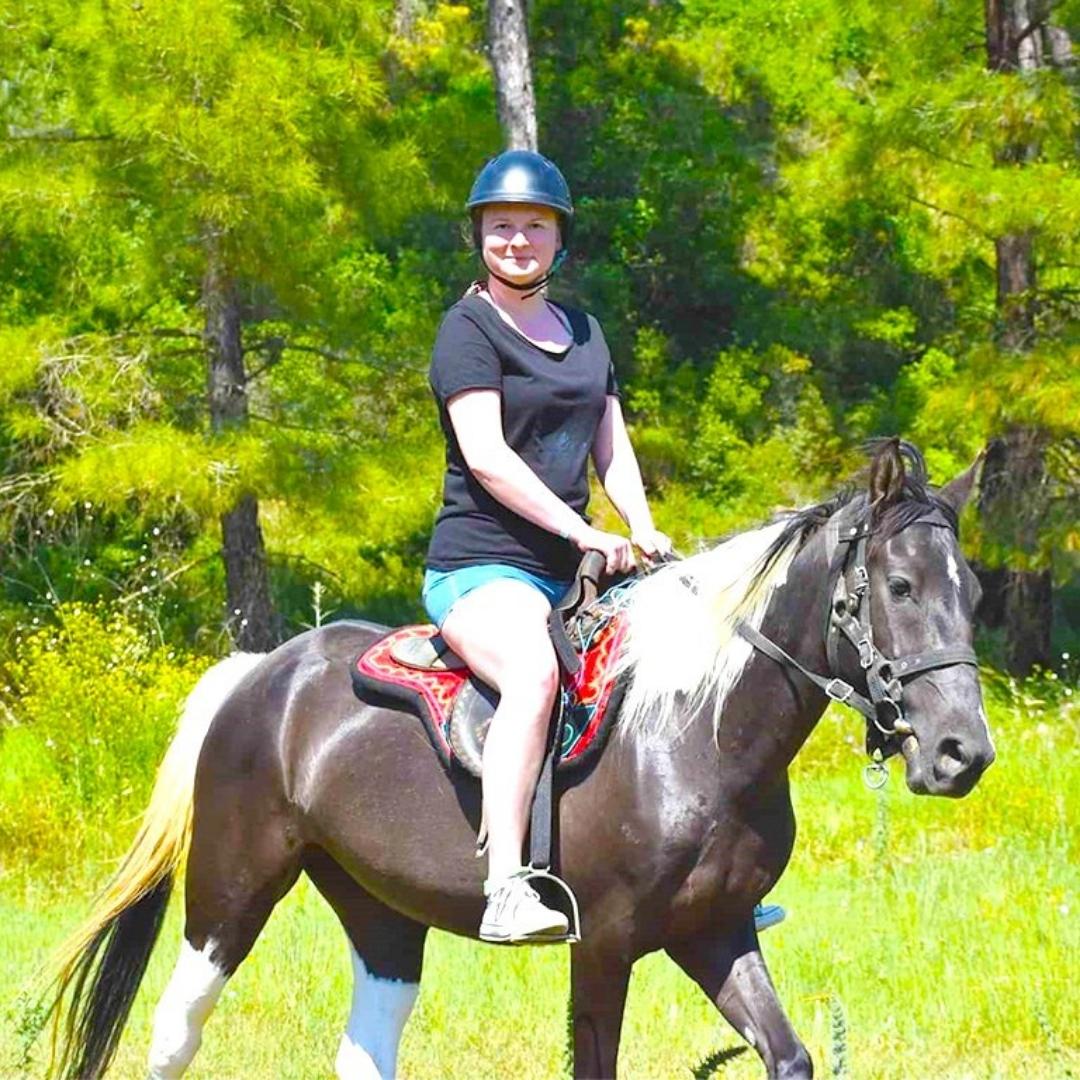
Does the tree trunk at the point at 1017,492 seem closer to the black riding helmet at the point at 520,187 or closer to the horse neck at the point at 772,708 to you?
Answer: the black riding helmet at the point at 520,187

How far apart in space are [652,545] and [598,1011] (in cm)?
122

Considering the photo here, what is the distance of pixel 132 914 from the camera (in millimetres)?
5926

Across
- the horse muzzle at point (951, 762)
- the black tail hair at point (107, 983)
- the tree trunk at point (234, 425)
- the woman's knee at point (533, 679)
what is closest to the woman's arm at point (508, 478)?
the woman's knee at point (533, 679)

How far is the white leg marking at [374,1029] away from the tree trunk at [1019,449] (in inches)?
392

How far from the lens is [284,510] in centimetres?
1656

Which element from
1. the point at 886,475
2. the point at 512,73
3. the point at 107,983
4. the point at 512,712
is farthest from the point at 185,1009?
the point at 512,73

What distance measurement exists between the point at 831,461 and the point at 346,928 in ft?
41.8

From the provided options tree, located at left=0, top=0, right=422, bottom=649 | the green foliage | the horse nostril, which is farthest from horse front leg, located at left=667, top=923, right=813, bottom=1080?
tree, located at left=0, top=0, right=422, bottom=649

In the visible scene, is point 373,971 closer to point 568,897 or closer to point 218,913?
point 218,913

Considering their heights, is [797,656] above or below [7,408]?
above

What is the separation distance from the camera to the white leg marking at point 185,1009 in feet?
18.1

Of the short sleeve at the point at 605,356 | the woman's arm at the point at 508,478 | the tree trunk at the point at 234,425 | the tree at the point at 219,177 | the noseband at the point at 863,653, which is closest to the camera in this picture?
the noseband at the point at 863,653

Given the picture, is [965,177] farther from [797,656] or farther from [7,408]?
[797,656]

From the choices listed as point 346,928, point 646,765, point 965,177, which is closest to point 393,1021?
point 346,928
